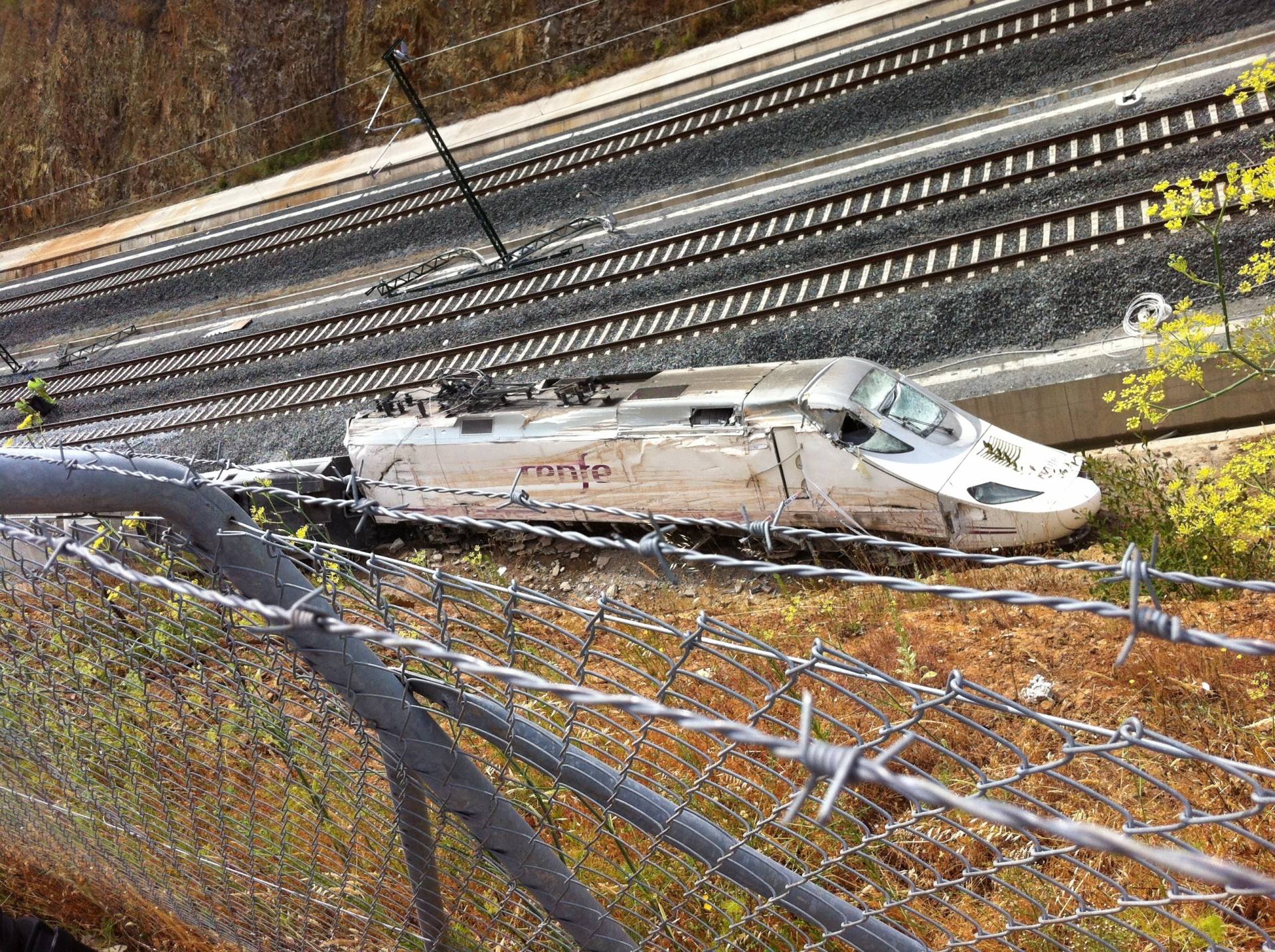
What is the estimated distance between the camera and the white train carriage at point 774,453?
9.92m

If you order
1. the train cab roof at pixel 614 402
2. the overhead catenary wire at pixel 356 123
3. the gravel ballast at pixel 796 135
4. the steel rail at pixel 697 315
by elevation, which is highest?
the overhead catenary wire at pixel 356 123

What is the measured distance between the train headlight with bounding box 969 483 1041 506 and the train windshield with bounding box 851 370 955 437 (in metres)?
0.80

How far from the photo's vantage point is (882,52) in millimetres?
19141

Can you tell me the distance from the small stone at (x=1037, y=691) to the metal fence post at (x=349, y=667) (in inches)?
146

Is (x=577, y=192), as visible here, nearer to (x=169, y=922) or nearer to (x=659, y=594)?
(x=659, y=594)

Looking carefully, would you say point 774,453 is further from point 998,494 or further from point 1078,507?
point 1078,507

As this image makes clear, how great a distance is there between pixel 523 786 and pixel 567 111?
71.0ft

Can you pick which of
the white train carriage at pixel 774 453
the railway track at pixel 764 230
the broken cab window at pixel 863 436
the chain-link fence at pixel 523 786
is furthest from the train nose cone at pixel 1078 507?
the railway track at pixel 764 230

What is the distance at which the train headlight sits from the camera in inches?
384

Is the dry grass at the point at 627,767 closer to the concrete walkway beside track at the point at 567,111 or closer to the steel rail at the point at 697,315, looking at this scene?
the steel rail at the point at 697,315

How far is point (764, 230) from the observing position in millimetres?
16359

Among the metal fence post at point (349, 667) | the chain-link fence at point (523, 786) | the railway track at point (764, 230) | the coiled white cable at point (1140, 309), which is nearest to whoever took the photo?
the chain-link fence at point (523, 786)

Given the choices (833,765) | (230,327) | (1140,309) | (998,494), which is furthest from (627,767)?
(230,327)

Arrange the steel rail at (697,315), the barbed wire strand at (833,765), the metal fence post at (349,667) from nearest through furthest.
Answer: the barbed wire strand at (833,765) → the metal fence post at (349,667) → the steel rail at (697,315)
